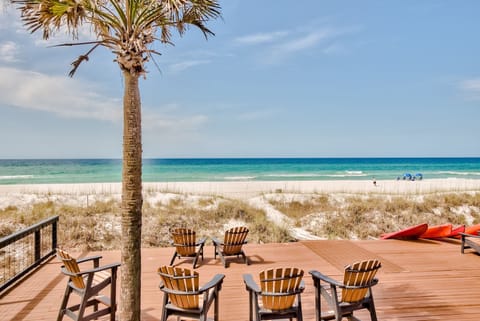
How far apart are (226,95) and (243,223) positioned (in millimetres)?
46210

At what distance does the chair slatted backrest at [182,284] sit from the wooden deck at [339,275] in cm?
82

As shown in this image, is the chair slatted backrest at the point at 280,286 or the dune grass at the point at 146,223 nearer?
the chair slatted backrest at the point at 280,286

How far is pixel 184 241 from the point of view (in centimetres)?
528

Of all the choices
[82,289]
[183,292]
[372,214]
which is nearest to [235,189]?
[372,214]

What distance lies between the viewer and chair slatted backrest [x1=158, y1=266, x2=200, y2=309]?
2.75 m

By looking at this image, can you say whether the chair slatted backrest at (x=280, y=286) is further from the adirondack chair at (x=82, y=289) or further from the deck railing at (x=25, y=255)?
the deck railing at (x=25, y=255)

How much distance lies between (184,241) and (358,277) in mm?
3159

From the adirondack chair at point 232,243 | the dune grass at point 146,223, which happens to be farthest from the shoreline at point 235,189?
the adirondack chair at point 232,243

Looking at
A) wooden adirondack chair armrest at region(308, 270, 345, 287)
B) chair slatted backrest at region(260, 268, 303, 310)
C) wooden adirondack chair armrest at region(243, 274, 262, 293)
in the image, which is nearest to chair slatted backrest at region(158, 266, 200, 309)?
wooden adirondack chair armrest at region(243, 274, 262, 293)

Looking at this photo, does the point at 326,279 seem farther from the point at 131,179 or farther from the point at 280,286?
the point at 131,179

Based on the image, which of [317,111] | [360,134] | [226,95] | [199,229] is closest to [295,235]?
[199,229]

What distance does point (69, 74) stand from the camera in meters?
2.96

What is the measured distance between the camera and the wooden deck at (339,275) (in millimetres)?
3590

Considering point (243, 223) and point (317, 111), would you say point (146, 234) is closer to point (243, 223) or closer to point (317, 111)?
point (243, 223)
